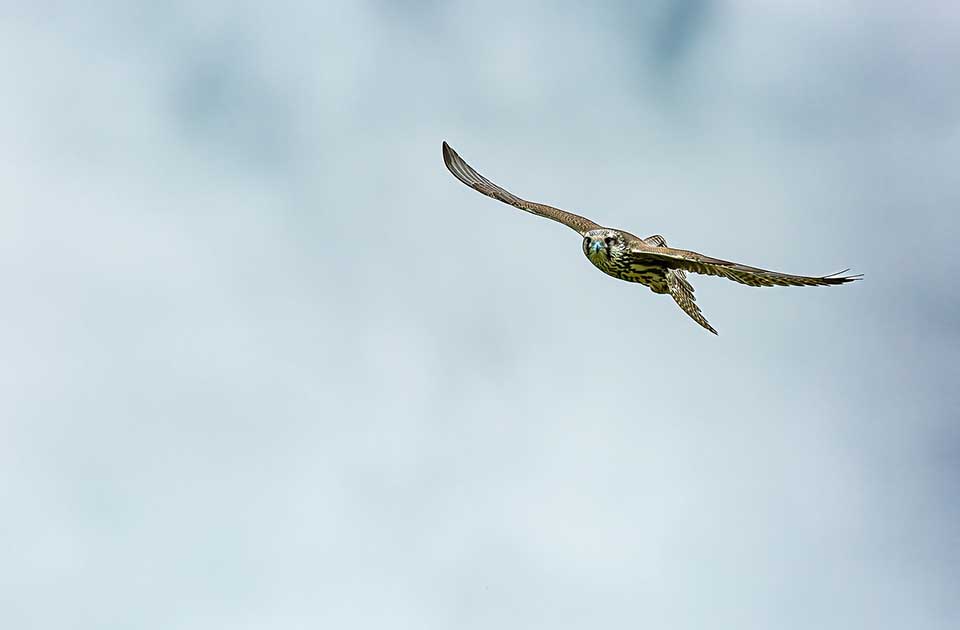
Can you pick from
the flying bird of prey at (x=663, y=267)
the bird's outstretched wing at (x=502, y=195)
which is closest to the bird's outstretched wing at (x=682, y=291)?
the flying bird of prey at (x=663, y=267)

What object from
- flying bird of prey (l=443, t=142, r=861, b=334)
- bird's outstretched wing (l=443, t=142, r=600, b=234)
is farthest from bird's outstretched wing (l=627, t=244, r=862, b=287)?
bird's outstretched wing (l=443, t=142, r=600, b=234)

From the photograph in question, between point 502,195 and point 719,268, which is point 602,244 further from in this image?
point 502,195

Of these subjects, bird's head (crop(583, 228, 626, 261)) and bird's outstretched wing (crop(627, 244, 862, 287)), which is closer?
bird's outstretched wing (crop(627, 244, 862, 287))

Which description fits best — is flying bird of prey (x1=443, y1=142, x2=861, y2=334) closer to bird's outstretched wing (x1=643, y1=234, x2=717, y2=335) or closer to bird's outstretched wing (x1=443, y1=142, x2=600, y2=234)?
bird's outstretched wing (x1=643, y1=234, x2=717, y2=335)

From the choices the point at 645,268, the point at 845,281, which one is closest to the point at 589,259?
the point at 645,268

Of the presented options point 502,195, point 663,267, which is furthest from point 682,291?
point 502,195
